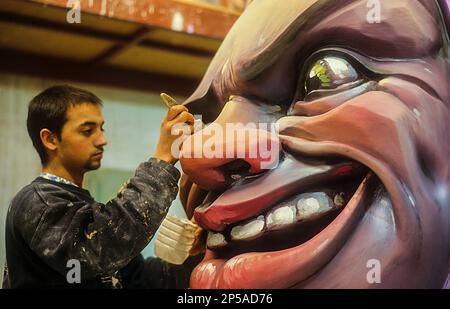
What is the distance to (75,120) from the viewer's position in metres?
0.75

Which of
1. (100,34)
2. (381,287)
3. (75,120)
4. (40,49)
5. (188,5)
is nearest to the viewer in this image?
(381,287)

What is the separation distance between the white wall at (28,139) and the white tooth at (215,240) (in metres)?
0.08

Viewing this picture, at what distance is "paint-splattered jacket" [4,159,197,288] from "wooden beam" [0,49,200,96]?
0.20m

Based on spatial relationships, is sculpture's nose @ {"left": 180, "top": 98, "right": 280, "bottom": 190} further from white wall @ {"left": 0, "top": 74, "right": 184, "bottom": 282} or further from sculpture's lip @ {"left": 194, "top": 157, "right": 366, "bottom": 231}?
white wall @ {"left": 0, "top": 74, "right": 184, "bottom": 282}

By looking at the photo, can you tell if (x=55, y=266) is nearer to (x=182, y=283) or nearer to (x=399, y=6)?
(x=182, y=283)

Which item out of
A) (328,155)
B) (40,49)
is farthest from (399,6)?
(40,49)

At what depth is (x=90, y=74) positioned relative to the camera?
0.92 m

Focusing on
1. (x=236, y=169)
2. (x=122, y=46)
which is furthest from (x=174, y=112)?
(x=122, y=46)

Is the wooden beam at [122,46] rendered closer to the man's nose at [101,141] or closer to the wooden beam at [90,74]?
the wooden beam at [90,74]

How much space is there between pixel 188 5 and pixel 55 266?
0.72 metres

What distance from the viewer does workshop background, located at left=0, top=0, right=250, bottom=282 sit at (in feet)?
2.70

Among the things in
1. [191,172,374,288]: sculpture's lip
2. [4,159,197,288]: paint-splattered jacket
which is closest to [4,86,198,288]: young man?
[4,159,197,288]: paint-splattered jacket

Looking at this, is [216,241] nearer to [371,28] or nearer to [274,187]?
[274,187]

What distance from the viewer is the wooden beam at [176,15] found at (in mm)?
1099
